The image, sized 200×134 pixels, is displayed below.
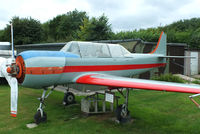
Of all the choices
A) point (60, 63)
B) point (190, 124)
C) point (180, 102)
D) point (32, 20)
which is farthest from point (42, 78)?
point (32, 20)

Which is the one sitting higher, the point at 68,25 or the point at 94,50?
the point at 68,25

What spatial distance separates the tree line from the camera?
24.4m

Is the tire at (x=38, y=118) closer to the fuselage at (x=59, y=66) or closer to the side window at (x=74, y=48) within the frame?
the fuselage at (x=59, y=66)

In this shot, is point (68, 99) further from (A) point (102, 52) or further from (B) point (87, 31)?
(B) point (87, 31)

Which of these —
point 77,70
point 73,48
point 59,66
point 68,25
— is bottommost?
point 77,70

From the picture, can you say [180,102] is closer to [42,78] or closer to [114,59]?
[114,59]

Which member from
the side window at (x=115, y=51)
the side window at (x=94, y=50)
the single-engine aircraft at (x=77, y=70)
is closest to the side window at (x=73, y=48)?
the single-engine aircraft at (x=77, y=70)

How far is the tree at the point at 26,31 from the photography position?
33400mm

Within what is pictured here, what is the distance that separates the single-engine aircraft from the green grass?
0.57 metres

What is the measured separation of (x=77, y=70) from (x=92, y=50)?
3.48 feet

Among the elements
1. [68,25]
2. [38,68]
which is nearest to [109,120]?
[38,68]

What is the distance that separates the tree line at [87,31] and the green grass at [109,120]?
16.7 meters

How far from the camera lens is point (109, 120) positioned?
6523mm

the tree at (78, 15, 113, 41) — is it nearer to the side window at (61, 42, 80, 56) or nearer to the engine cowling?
the side window at (61, 42, 80, 56)
